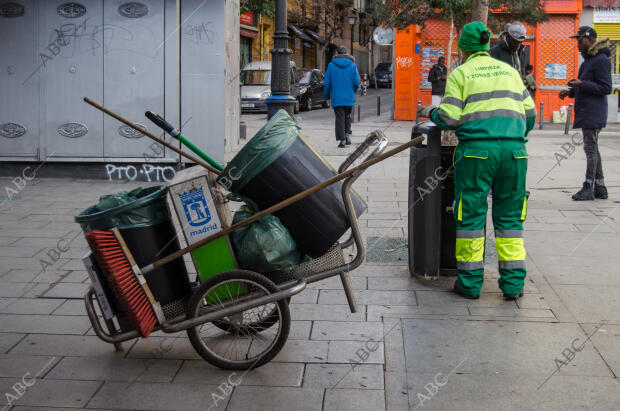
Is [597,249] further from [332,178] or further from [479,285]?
[332,178]

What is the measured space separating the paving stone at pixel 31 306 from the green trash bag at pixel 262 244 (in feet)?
5.61

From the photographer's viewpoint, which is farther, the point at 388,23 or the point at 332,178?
the point at 388,23

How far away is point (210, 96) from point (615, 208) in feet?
17.1

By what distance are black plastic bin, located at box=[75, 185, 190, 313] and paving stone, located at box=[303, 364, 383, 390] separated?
0.83m

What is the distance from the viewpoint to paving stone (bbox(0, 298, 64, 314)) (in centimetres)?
507

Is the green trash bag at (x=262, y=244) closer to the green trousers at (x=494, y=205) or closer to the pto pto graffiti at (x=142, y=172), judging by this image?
the green trousers at (x=494, y=205)

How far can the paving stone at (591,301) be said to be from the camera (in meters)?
4.96

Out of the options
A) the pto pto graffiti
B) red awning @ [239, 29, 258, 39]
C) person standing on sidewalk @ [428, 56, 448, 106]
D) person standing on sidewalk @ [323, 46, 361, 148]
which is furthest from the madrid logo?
red awning @ [239, 29, 258, 39]

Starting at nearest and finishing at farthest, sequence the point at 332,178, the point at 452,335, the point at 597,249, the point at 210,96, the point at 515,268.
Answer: the point at 332,178 < the point at 452,335 < the point at 515,268 < the point at 597,249 < the point at 210,96

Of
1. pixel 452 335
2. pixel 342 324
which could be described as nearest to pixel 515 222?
pixel 452 335

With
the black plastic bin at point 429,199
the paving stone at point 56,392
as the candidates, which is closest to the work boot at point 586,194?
the black plastic bin at point 429,199

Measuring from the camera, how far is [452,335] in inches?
181

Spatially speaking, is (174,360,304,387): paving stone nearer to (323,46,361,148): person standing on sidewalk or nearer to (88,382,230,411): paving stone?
(88,382,230,411): paving stone

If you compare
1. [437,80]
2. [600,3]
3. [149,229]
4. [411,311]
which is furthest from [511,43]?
[600,3]
